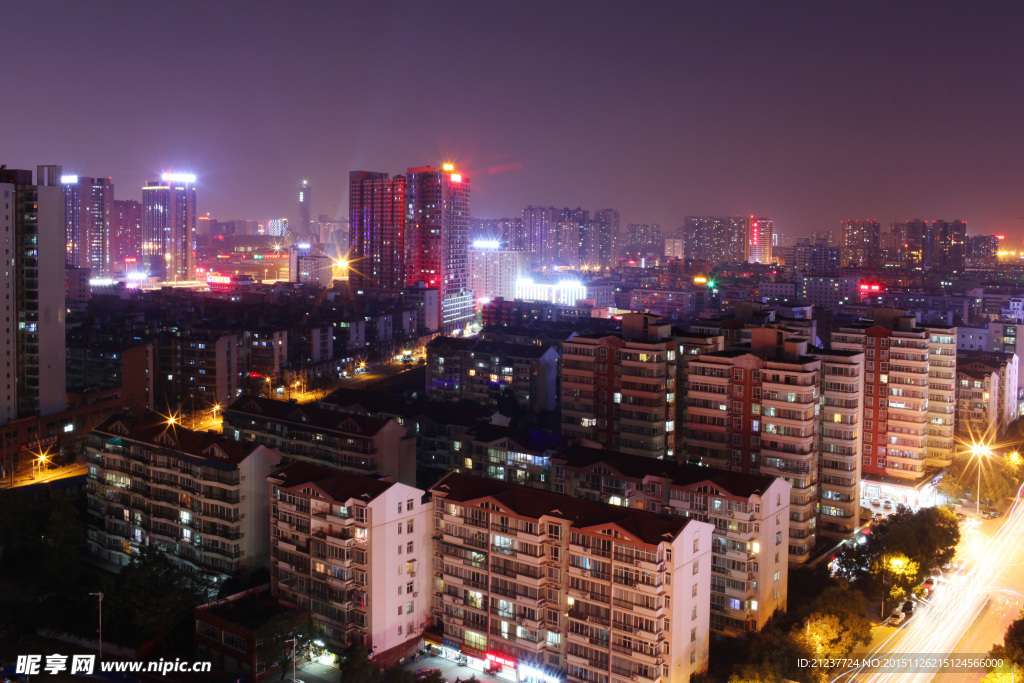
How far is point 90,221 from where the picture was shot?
46594 mm

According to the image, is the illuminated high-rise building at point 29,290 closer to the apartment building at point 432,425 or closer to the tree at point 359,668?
the apartment building at point 432,425

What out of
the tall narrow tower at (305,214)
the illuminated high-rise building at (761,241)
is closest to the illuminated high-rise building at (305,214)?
the tall narrow tower at (305,214)

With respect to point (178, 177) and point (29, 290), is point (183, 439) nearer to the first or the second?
point (29, 290)

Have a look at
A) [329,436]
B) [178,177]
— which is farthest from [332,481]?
[178,177]

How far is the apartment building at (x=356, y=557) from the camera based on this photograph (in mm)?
8531

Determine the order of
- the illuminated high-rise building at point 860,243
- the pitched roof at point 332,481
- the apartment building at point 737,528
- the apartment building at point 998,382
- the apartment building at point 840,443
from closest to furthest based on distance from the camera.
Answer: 1. the pitched roof at point 332,481
2. the apartment building at point 737,528
3. the apartment building at point 840,443
4. the apartment building at point 998,382
5. the illuminated high-rise building at point 860,243

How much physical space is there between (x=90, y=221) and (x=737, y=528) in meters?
46.6

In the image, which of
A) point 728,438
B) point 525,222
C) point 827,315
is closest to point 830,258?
point 525,222

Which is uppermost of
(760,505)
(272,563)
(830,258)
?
(830,258)

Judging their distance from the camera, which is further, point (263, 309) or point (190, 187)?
point (190, 187)

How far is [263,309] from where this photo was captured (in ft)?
101

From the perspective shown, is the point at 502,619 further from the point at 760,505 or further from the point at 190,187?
the point at 190,187

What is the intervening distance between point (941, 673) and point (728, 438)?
4.04 metres

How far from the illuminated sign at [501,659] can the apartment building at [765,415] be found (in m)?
4.50
